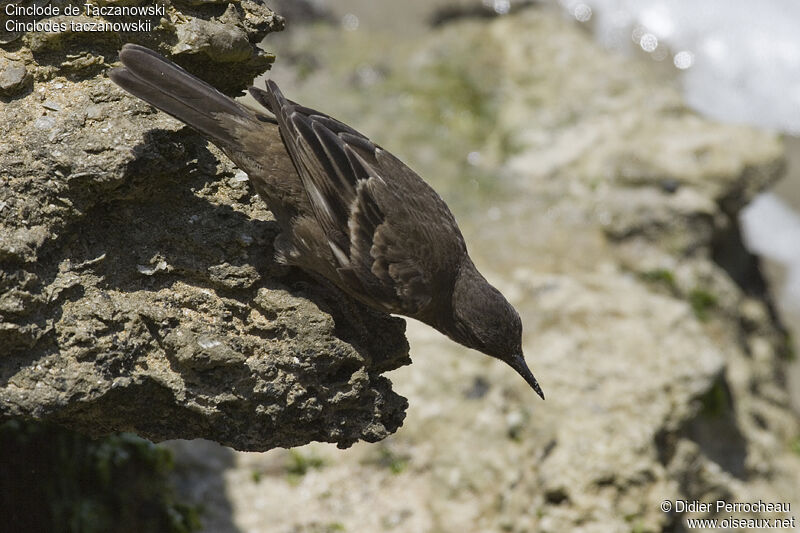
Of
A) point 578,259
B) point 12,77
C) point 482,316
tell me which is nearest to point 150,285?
point 12,77

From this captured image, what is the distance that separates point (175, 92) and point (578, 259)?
420 centimetres

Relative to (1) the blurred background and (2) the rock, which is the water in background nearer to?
(1) the blurred background

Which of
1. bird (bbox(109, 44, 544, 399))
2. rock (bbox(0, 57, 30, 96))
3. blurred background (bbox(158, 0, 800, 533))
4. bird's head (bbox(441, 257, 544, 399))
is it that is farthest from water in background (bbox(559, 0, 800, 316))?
rock (bbox(0, 57, 30, 96))

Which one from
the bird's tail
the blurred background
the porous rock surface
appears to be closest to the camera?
the porous rock surface

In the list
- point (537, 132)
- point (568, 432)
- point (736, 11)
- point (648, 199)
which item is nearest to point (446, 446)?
point (568, 432)

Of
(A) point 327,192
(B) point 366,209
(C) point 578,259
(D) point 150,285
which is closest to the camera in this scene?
(D) point 150,285

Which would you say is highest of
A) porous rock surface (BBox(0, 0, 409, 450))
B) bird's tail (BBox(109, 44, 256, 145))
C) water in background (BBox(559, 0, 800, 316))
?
water in background (BBox(559, 0, 800, 316))

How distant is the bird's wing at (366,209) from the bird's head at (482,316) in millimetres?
228

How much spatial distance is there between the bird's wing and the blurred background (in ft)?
6.11

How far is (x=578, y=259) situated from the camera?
746cm

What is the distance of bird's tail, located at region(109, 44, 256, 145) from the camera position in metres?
4.10

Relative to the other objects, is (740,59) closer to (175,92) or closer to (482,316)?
(482,316)

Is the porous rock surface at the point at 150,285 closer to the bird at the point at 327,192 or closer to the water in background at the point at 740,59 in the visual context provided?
the bird at the point at 327,192

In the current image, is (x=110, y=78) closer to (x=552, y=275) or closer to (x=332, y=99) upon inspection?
(x=552, y=275)
